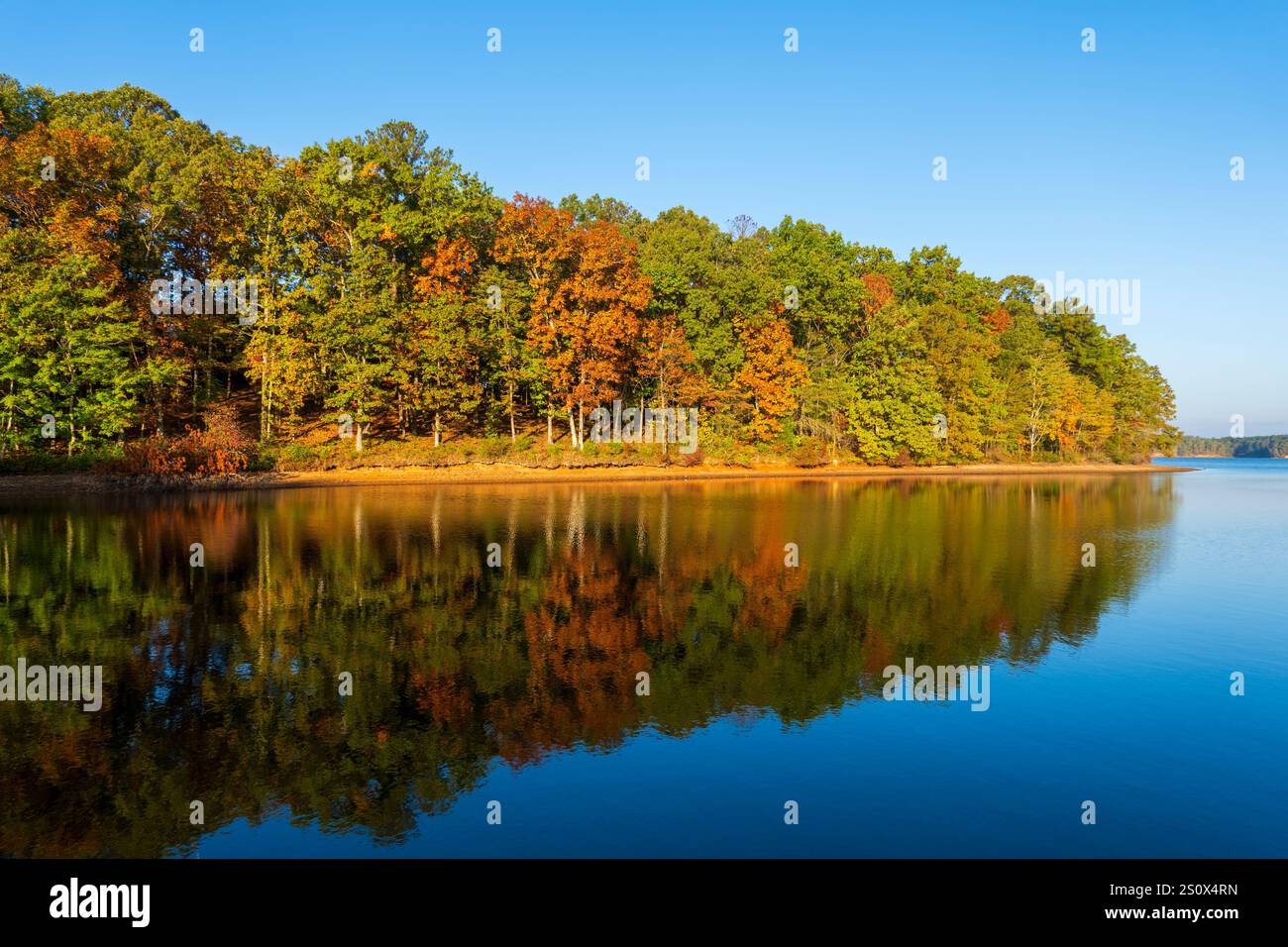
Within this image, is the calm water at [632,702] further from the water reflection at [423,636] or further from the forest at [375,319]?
the forest at [375,319]

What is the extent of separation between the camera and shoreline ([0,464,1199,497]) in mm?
36469

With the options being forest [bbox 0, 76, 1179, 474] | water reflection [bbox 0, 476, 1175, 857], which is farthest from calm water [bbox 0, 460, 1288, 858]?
forest [bbox 0, 76, 1179, 474]

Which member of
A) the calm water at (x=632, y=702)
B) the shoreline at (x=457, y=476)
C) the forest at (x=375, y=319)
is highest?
the forest at (x=375, y=319)

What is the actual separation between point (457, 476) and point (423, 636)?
3483 cm

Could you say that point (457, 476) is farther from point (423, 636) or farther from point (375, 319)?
point (423, 636)

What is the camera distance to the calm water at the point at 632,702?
7.07 metres

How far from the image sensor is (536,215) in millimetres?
52094

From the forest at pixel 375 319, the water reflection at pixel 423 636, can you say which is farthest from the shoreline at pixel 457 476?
the water reflection at pixel 423 636

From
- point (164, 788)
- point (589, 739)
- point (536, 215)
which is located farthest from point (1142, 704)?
point (536, 215)

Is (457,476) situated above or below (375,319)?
below

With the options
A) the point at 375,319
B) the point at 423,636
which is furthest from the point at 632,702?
the point at 375,319

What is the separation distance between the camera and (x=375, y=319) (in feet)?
156

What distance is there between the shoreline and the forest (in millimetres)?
1187

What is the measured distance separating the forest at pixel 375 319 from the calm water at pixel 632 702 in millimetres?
22128
